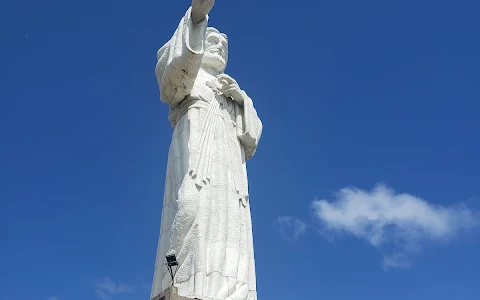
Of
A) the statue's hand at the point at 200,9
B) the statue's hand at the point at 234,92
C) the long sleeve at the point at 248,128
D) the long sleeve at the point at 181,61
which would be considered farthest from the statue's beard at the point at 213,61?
the statue's hand at the point at 200,9

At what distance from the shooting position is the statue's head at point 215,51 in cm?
1161

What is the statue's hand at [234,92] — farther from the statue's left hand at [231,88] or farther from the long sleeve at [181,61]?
the long sleeve at [181,61]

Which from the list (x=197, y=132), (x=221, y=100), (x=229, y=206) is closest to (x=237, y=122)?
(x=221, y=100)

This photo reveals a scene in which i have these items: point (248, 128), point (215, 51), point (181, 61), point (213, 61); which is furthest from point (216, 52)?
point (181, 61)

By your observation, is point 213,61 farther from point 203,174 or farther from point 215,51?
point 203,174

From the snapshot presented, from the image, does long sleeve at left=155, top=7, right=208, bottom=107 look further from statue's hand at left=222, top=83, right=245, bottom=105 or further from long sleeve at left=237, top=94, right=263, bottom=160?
long sleeve at left=237, top=94, right=263, bottom=160

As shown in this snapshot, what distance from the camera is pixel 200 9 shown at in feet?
31.4

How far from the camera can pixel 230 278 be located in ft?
28.7

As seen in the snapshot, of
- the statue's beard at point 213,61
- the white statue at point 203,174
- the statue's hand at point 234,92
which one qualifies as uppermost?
the statue's beard at point 213,61

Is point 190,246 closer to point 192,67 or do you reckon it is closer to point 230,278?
point 230,278

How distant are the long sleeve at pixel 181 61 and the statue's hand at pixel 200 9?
0.07m

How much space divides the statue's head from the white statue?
31cm

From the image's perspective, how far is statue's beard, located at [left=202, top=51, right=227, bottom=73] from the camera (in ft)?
38.0

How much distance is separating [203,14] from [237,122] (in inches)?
88.4
